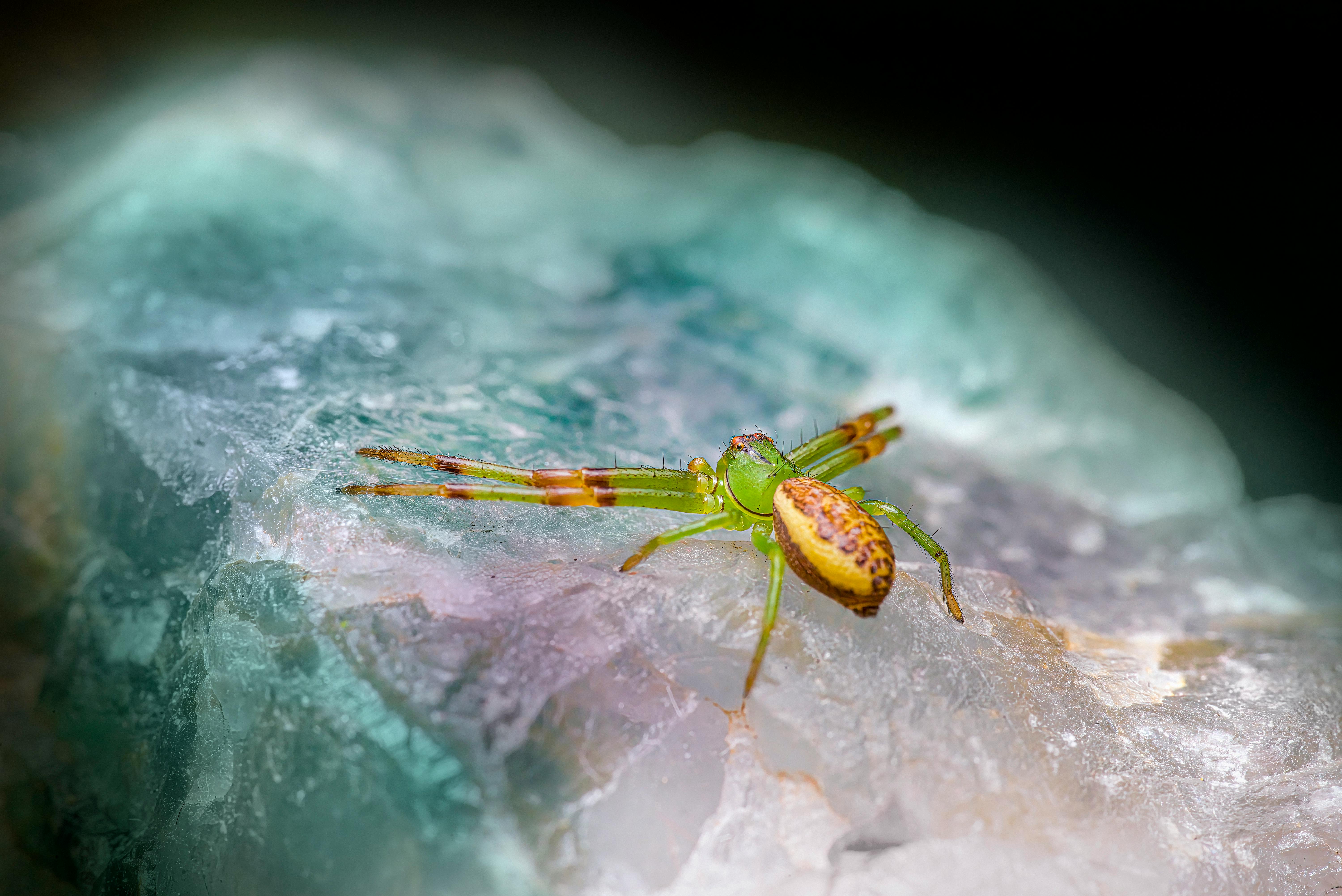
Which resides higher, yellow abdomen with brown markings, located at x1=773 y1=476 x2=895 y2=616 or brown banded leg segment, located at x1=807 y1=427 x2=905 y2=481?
yellow abdomen with brown markings, located at x1=773 y1=476 x2=895 y2=616

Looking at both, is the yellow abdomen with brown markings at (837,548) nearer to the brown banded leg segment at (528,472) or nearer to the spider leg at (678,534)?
the spider leg at (678,534)

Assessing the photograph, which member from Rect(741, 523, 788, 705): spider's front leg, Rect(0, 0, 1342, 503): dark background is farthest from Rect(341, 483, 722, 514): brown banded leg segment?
Rect(0, 0, 1342, 503): dark background

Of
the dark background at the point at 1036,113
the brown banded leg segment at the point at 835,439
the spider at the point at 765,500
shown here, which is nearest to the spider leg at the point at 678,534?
the spider at the point at 765,500

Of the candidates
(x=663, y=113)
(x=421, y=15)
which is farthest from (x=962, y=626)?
(x=421, y=15)

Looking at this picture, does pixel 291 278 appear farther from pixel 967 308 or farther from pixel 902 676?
pixel 967 308

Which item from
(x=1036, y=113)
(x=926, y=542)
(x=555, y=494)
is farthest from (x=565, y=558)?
(x=1036, y=113)

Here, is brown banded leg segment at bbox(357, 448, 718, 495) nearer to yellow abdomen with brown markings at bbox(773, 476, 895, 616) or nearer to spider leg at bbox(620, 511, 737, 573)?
spider leg at bbox(620, 511, 737, 573)
